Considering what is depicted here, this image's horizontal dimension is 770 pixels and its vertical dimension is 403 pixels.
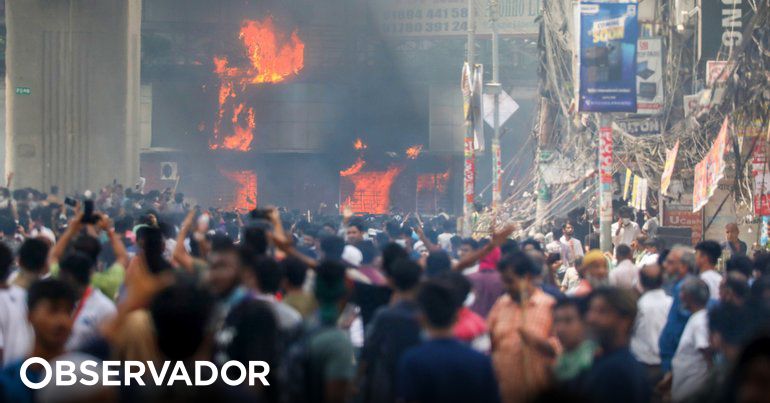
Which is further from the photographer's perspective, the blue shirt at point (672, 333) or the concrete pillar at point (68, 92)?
the concrete pillar at point (68, 92)

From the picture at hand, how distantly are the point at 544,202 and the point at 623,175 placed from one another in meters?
1.98

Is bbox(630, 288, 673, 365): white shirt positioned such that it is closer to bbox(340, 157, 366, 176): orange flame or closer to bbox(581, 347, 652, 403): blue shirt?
bbox(581, 347, 652, 403): blue shirt

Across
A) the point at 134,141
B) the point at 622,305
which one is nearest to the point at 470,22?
the point at 134,141

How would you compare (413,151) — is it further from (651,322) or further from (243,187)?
(651,322)

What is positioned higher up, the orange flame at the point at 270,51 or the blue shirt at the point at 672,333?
the orange flame at the point at 270,51

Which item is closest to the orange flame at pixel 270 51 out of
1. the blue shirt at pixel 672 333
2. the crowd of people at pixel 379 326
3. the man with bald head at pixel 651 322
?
the crowd of people at pixel 379 326

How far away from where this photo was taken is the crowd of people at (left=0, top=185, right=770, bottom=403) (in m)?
4.43

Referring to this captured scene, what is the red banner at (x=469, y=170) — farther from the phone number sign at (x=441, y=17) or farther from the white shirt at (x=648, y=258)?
the phone number sign at (x=441, y=17)

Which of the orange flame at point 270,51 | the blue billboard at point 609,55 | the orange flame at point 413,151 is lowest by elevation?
the orange flame at point 413,151

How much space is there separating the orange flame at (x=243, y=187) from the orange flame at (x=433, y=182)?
21.1 ft

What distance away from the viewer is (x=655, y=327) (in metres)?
8.58

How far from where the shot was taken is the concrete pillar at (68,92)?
2888 cm

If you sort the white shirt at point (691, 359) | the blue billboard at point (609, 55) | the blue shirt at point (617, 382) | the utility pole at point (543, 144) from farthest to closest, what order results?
the utility pole at point (543, 144), the blue billboard at point (609, 55), the white shirt at point (691, 359), the blue shirt at point (617, 382)

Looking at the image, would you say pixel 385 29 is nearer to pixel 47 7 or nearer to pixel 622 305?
pixel 47 7
